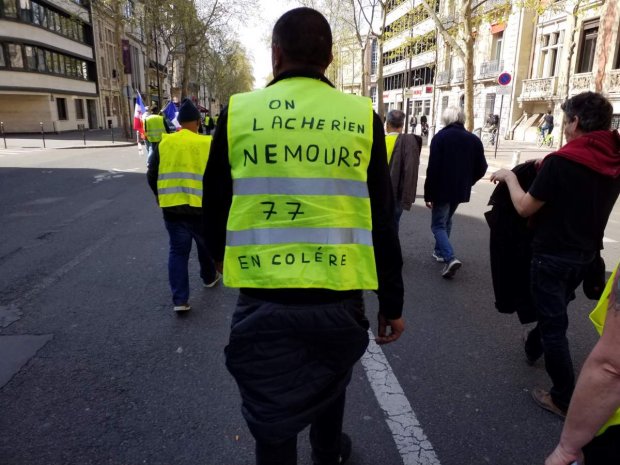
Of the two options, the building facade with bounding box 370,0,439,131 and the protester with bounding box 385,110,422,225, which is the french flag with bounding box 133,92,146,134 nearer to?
the protester with bounding box 385,110,422,225

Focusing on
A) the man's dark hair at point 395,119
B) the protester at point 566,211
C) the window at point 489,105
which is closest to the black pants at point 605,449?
the protester at point 566,211

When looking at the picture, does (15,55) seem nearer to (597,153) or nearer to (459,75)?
(459,75)

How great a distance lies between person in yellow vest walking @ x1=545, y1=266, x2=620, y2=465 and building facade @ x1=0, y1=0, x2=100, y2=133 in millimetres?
33329

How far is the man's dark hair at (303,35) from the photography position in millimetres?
1669

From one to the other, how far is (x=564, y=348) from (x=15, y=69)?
39.2 m

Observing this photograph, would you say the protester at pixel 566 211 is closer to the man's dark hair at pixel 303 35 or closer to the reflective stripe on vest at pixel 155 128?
the man's dark hair at pixel 303 35

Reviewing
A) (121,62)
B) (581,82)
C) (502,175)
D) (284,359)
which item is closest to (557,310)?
(502,175)

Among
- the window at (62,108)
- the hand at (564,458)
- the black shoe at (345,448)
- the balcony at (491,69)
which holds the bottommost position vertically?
the black shoe at (345,448)

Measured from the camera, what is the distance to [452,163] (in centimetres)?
542

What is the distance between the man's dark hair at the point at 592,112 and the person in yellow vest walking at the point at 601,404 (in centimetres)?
157

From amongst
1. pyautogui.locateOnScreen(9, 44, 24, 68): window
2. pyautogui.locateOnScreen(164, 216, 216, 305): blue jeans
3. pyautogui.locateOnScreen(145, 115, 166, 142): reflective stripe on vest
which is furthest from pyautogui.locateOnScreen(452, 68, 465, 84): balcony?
pyautogui.locateOnScreen(164, 216, 216, 305): blue jeans

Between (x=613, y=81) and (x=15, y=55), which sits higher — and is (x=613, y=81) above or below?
below

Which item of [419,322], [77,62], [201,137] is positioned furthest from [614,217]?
[77,62]

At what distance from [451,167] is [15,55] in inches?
1468
